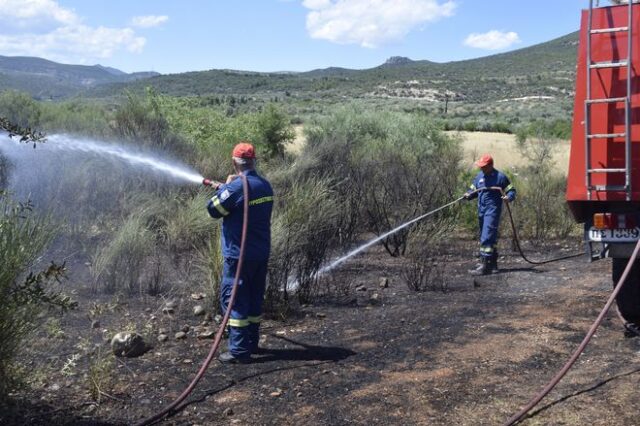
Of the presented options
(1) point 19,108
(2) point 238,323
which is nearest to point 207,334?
(2) point 238,323

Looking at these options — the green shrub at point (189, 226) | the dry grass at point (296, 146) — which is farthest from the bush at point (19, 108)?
the green shrub at point (189, 226)

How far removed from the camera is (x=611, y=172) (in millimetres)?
5793

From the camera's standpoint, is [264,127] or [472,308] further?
[264,127]

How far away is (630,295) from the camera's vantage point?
6.32 meters

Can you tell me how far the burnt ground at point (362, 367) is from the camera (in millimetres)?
4871

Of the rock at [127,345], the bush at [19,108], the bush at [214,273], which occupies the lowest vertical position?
the rock at [127,345]

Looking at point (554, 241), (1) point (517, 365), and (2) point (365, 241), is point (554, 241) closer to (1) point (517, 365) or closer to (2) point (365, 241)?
(2) point (365, 241)

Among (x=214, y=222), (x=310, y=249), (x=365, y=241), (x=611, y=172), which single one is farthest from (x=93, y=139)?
(x=611, y=172)

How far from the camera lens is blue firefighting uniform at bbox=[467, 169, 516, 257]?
10.1m

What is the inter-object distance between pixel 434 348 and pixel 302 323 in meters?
1.56

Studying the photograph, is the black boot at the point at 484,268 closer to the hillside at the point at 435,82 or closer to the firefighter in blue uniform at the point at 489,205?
the firefighter in blue uniform at the point at 489,205

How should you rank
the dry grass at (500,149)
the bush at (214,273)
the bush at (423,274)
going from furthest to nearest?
the dry grass at (500,149)
the bush at (423,274)
the bush at (214,273)

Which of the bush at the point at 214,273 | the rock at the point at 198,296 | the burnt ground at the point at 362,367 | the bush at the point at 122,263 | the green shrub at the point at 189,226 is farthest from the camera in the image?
the green shrub at the point at 189,226

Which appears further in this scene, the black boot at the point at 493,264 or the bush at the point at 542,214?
the bush at the point at 542,214
